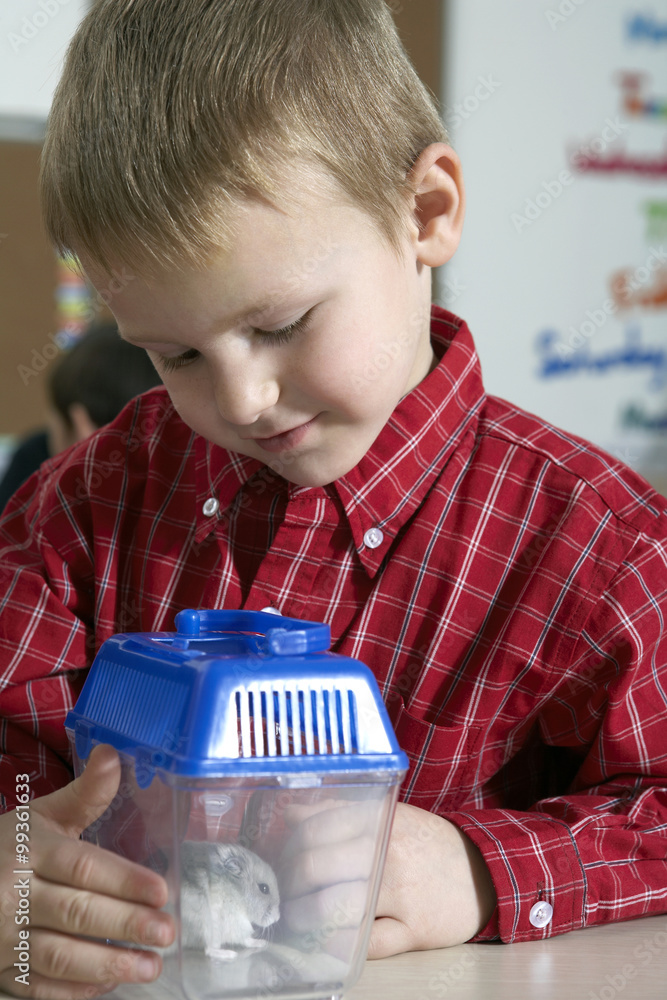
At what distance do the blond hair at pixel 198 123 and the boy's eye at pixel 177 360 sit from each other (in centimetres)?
7

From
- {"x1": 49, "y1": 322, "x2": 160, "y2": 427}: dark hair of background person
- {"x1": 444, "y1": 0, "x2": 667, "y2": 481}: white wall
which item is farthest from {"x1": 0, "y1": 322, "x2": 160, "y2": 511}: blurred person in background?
{"x1": 444, "y1": 0, "x2": 667, "y2": 481}: white wall

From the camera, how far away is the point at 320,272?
624 millimetres

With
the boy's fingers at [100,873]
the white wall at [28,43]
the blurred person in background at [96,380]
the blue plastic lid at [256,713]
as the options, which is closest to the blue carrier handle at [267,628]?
the blue plastic lid at [256,713]

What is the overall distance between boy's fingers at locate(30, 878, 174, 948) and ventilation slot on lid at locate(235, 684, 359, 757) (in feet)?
0.31

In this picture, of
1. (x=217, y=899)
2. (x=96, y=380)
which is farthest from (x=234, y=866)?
(x=96, y=380)

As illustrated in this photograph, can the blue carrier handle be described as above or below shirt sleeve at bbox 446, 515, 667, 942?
above

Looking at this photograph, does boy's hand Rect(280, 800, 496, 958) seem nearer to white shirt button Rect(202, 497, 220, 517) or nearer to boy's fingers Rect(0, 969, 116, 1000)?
boy's fingers Rect(0, 969, 116, 1000)

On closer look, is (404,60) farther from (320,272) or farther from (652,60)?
(652,60)

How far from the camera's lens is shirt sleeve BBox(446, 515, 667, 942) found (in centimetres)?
65

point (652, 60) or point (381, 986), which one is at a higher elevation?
point (652, 60)

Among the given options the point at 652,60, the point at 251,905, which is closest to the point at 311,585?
the point at 251,905

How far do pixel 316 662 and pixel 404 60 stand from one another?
488 mm

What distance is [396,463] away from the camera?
784mm

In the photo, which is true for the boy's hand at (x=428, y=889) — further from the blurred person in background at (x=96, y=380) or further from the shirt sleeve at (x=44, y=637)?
the blurred person in background at (x=96, y=380)
